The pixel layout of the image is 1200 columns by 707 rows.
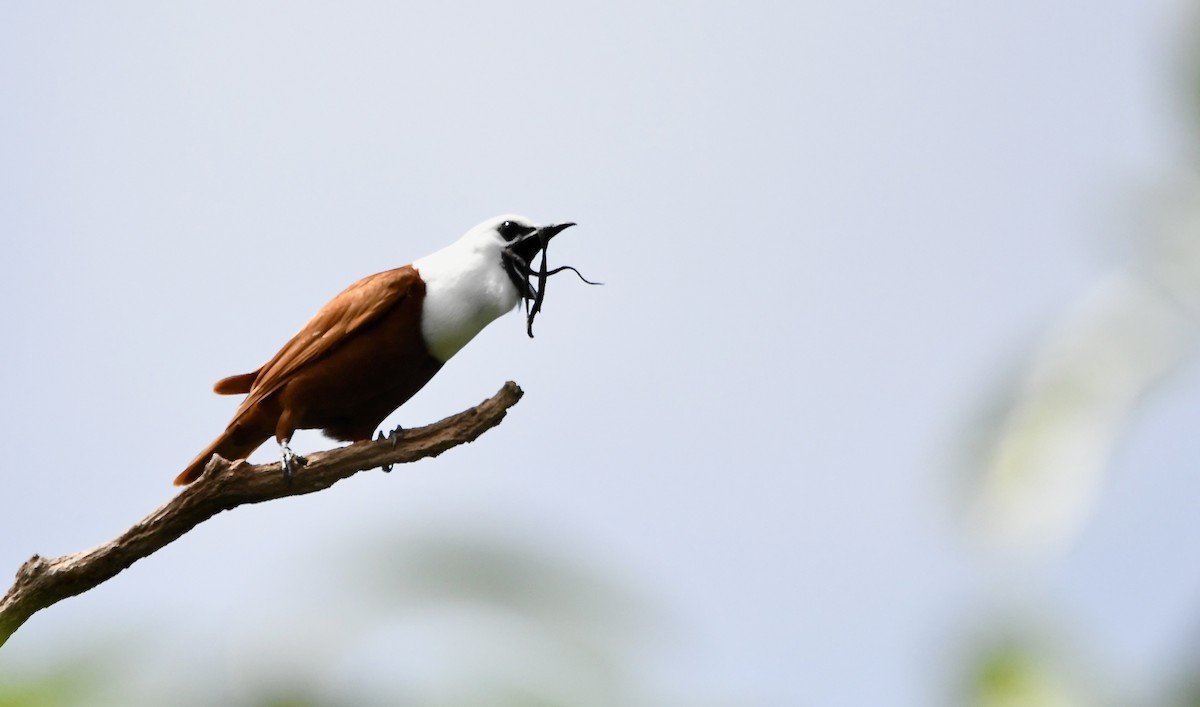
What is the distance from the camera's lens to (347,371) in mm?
5051

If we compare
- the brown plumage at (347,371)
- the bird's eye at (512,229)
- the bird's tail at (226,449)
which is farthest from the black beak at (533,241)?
the bird's tail at (226,449)

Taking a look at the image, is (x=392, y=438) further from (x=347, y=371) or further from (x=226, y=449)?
(x=226, y=449)

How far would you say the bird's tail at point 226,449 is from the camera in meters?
5.21

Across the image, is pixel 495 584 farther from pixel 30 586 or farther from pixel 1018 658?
pixel 30 586

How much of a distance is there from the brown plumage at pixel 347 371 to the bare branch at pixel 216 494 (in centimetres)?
43

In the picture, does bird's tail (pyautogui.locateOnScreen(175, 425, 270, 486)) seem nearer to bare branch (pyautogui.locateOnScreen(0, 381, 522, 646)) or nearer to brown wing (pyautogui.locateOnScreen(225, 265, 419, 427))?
brown wing (pyautogui.locateOnScreen(225, 265, 419, 427))

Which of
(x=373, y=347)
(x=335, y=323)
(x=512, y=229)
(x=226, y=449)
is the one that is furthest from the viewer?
(x=512, y=229)

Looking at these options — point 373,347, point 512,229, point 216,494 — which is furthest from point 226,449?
point 512,229

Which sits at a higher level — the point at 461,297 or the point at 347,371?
the point at 461,297

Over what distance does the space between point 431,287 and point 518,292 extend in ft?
1.37

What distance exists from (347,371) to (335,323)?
0.89 ft

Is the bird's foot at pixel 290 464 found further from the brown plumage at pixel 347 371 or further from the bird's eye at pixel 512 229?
the bird's eye at pixel 512 229

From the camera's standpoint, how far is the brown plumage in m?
5.06

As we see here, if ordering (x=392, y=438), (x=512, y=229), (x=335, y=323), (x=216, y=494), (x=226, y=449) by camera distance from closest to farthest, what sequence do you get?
(x=216, y=494) < (x=392, y=438) < (x=335, y=323) < (x=226, y=449) < (x=512, y=229)
